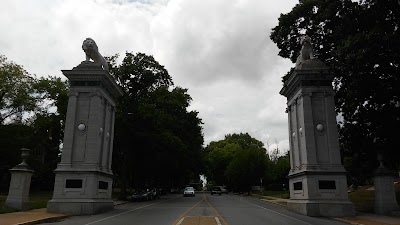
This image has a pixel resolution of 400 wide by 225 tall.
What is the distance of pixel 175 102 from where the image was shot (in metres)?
44.1

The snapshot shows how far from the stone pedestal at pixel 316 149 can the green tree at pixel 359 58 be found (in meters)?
1.15

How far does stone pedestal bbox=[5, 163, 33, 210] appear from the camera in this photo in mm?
21375

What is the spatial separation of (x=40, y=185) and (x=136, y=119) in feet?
80.7

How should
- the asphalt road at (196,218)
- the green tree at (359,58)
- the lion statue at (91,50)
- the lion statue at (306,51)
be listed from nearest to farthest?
the asphalt road at (196,218) → the green tree at (359,58) → the lion statue at (306,51) → the lion statue at (91,50)

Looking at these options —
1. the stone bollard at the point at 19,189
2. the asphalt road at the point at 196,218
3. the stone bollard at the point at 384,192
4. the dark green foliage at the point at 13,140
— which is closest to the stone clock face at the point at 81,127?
the stone bollard at the point at 19,189

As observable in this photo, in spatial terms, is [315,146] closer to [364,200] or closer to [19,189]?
[364,200]

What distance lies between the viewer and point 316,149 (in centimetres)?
2244

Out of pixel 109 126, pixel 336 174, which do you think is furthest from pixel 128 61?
pixel 336 174

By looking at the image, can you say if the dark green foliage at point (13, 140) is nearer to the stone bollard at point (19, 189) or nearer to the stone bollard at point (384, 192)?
the stone bollard at point (19, 189)

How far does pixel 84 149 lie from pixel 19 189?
429 cm

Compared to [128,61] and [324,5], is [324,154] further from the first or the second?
[128,61]

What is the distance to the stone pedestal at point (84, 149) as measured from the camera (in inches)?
843

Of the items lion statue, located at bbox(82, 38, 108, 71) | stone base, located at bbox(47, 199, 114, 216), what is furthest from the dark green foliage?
stone base, located at bbox(47, 199, 114, 216)

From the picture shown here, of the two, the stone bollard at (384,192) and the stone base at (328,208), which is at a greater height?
the stone bollard at (384,192)
